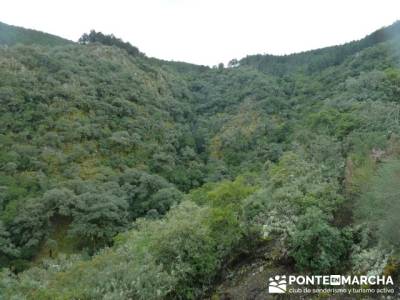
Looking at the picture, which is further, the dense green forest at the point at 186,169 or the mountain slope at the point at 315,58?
the mountain slope at the point at 315,58

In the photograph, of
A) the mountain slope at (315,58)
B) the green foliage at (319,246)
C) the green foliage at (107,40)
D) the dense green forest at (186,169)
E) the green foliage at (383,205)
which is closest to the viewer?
the green foliage at (383,205)

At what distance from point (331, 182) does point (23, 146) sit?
32175mm

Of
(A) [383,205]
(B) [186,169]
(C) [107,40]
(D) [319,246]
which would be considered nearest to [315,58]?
(C) [107,40]

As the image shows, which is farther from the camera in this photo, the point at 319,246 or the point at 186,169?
the point at 186,169

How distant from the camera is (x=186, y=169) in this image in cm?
4641

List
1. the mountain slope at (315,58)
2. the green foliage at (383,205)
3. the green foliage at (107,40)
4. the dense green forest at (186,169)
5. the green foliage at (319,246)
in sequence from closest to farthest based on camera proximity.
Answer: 1. the green foliage at (383,205)
2. the green foliage at (319,246)
3. the dense green forest at (186,169)
4. the mountain slope at (315,58)
5. the green foliage at (107,40)

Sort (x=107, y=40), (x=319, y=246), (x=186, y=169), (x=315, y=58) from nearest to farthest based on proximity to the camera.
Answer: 1. (x=319, y=246)
2. (x=186, y=169)
3. (x=107, y=40)
4. (x=315, y=58)

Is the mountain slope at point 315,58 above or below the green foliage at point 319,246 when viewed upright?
above

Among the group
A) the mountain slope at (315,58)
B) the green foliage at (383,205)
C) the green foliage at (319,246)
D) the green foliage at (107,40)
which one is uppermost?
the green foliage at (107,40)

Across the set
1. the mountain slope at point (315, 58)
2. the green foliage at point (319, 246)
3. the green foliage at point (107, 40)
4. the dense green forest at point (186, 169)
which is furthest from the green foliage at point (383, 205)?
A: the green foliage at point (107, 40)

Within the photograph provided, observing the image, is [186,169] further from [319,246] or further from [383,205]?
[383,205]

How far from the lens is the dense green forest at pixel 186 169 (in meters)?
11.5

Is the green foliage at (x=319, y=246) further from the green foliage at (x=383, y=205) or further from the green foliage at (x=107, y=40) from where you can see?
the green foliage at (x=107, y=40)

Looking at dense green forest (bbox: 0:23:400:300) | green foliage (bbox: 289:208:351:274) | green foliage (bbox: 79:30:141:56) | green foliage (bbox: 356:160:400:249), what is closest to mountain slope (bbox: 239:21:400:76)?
dense green forest (bbox: 0:23:400:300)
